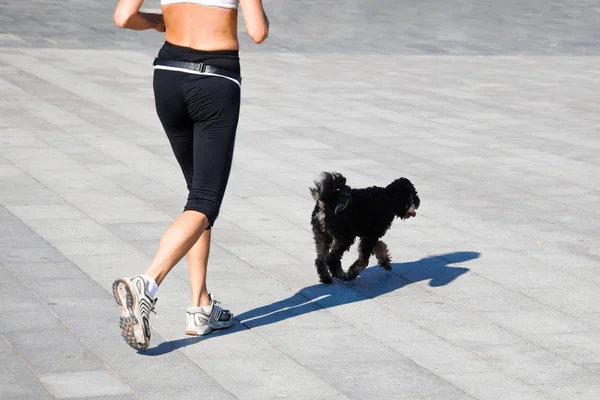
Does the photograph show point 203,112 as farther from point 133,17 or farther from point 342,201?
point 342,201

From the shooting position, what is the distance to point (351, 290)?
263 inches

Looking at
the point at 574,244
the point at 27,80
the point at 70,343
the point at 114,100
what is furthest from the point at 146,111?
the point at 70,343

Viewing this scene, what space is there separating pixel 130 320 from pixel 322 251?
1.92 metres

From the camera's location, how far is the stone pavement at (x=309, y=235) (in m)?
5.15

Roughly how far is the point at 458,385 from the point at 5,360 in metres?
2.10

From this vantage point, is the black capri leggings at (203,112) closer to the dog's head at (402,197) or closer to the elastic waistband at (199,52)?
the elastic waistband at (199,52)

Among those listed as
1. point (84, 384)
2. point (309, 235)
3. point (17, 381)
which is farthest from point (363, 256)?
point (17, 381)

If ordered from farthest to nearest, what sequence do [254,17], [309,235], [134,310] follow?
1. [309,235]
2. [254,17]
3. [134,310]

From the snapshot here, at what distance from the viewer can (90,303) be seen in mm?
6027

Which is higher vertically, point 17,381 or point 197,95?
point 197,95

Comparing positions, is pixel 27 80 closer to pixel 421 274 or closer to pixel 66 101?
pixel 66 101

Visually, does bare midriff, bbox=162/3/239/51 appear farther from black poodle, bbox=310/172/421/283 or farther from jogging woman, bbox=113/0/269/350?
black poodle, bbox=310/172/421/283

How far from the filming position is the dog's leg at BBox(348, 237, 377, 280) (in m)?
6.74

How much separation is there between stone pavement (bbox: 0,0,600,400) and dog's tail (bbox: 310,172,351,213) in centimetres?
53
